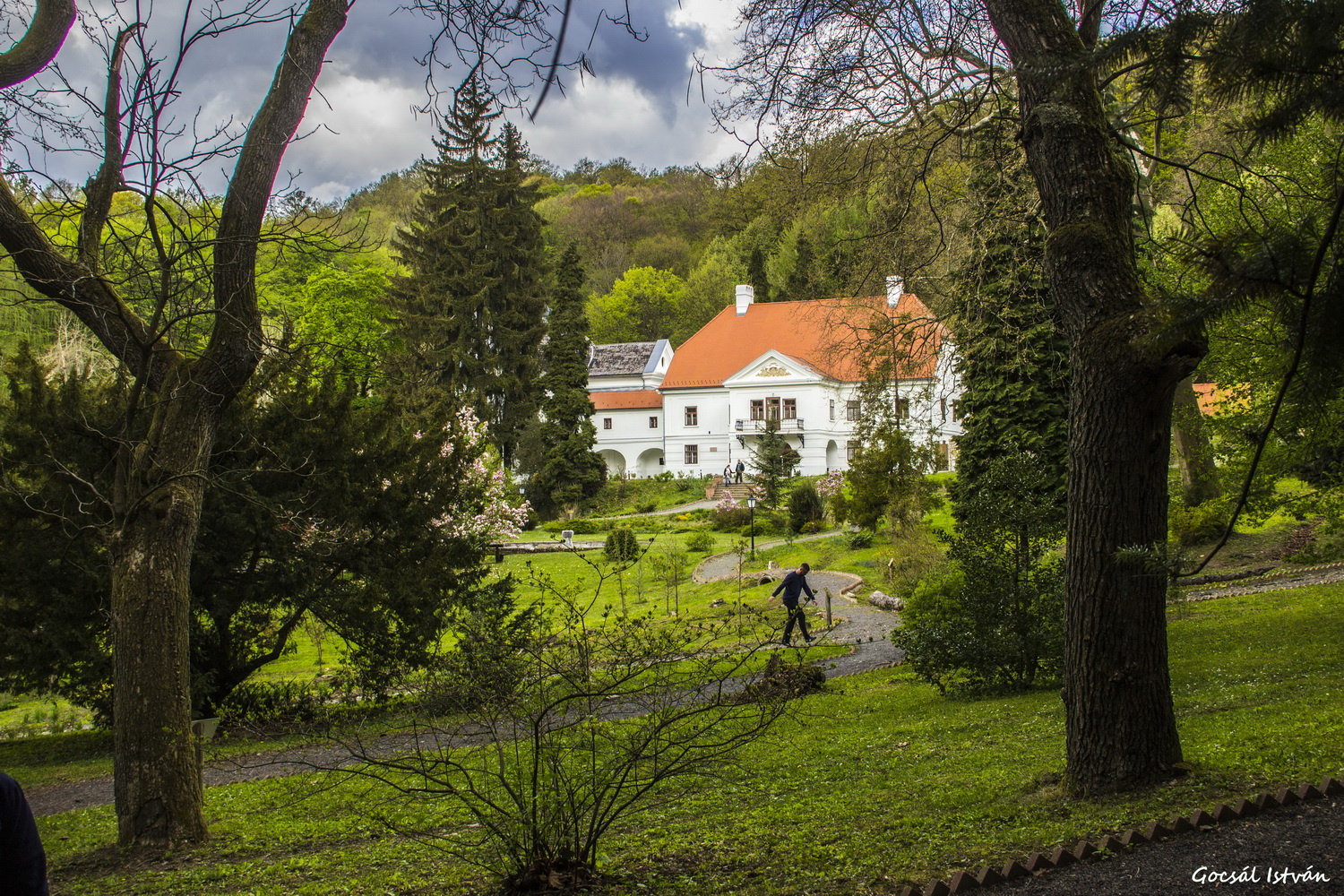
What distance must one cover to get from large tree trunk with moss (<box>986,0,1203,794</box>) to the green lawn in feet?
1.17

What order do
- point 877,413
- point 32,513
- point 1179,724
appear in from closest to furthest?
1. point 1179,724
2. point 32,513
3. point 877,413

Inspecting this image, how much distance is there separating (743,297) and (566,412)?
57.2ft

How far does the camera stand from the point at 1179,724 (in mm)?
6922

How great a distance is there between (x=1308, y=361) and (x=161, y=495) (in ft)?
21.4

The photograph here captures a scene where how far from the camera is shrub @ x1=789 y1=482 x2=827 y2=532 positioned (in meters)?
30.8

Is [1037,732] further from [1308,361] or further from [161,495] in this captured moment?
[161,495]

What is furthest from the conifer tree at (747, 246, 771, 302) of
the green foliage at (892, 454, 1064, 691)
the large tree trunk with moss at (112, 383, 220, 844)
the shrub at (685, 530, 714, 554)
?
the large tree trunk with moss at (112, 383, 220, 844)

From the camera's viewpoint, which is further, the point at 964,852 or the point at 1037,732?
the point at 1037,732

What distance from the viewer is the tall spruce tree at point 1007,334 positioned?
13.6 m

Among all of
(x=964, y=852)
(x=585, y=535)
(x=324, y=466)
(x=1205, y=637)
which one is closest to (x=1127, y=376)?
(x=964, y=852)

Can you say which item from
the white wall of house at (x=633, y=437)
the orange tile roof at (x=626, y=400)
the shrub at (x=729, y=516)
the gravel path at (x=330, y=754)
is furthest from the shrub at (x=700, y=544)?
the orange tile roof at (x=626, y=400)

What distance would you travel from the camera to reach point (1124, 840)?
167 inches

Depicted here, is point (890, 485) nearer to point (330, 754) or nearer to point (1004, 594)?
point (1004, 594)

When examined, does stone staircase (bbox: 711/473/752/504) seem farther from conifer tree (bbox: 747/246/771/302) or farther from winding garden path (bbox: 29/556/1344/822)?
conifer tree (bbox: 747/246/771/302)
